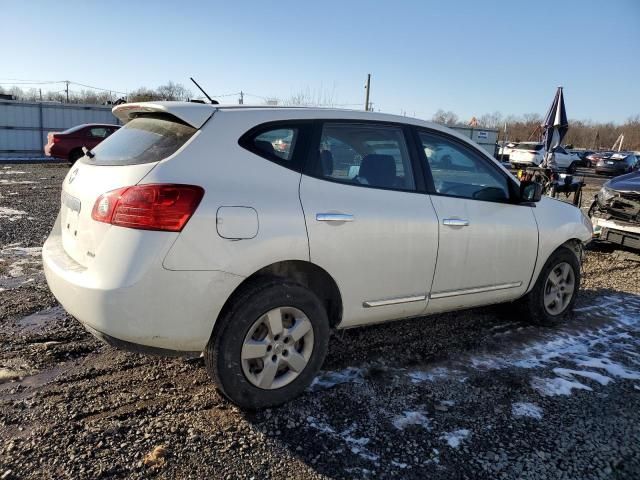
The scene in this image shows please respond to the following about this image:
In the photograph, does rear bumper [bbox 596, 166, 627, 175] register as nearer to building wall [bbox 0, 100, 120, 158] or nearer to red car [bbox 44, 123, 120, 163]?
red car [bbox 44, 123, 120, 163]

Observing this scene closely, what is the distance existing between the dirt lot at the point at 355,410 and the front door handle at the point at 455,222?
1.06 m

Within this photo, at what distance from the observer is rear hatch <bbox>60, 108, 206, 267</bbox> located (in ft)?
9.30

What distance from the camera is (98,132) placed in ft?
61.2

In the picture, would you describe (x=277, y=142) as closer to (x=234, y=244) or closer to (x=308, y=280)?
(x=234, y=244)

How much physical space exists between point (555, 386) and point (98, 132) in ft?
60.9

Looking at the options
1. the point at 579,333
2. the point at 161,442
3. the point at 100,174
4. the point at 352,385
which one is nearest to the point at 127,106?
the point at 100,174

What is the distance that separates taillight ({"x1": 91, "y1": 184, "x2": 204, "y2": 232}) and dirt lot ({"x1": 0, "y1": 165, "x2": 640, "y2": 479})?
117 cm

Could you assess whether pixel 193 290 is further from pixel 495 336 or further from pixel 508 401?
pixel 495 336

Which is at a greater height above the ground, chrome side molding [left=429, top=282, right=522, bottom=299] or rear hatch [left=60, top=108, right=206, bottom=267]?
rear hatch [left=60, top=108, right=206, bottom=267]

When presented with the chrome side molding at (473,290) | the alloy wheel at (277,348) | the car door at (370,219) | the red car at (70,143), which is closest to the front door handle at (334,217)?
the car door at (370,219)

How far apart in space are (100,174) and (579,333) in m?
4.24

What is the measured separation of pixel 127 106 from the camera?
354 cm

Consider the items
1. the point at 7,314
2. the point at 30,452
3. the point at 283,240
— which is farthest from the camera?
the point at 7,314

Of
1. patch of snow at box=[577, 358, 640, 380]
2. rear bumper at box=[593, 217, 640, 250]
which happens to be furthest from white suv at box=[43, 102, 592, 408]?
rear bumper at box=[593, 217, 640, 250]
